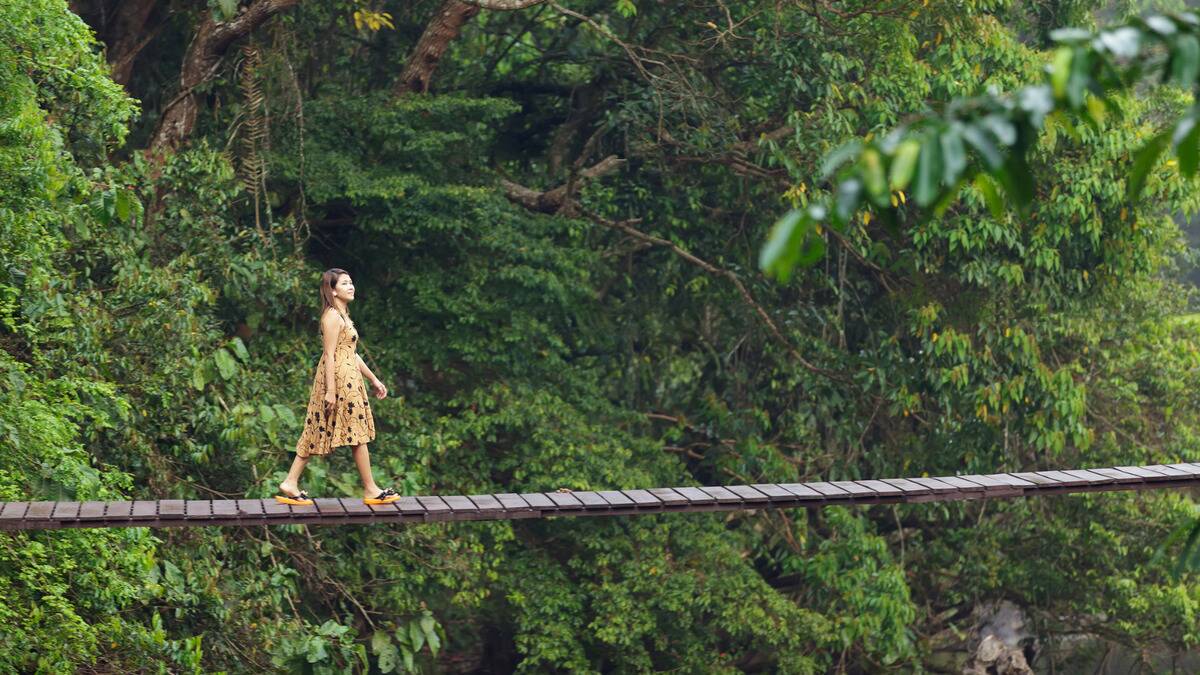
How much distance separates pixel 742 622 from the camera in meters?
9.20

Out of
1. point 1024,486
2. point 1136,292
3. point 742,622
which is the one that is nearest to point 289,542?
point 742,622

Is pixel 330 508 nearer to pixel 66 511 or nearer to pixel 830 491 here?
pixel 66 511

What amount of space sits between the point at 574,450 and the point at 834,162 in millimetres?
7015

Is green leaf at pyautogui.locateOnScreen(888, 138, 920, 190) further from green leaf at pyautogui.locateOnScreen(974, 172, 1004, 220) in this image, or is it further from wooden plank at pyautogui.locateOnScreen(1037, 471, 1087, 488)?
wooden plank at pyautogui.locateOnScreen(1037, 471, 1087, 488)

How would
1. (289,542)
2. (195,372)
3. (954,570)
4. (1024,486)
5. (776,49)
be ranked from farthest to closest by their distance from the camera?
(954,570), (776,49), (289,542), (195,372), (1024,486)

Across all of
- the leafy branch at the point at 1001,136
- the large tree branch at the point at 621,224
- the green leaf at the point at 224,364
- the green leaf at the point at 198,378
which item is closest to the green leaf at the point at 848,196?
the leafy branch at the point at 1001,136

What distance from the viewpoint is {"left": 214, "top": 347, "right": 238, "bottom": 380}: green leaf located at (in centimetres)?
743

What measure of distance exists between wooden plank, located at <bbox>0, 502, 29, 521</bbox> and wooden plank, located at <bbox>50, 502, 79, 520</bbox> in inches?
4.0

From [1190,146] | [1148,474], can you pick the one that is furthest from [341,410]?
[1190,146]

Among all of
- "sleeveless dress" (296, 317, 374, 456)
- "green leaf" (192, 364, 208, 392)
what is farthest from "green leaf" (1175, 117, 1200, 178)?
"green leaf" (192, 364, 208, 392)

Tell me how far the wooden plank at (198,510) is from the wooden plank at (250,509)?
0.35 feet

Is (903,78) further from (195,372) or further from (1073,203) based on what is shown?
(195,372)

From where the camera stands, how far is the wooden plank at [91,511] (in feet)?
16.7

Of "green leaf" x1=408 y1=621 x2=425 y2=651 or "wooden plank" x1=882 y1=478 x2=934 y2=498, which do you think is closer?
"wooden plank" x1=882 y1=478 x2=934 y2=498
